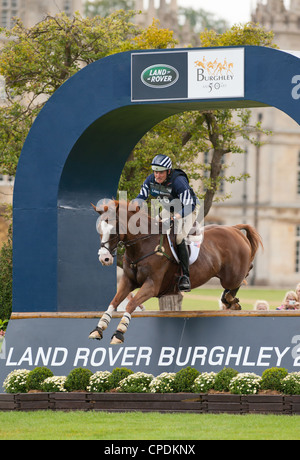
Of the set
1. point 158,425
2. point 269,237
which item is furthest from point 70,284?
point 269,237

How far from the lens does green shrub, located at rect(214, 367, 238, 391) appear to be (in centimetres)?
1095

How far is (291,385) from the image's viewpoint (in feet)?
34.7

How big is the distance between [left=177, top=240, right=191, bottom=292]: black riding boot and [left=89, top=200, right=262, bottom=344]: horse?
0.38ft

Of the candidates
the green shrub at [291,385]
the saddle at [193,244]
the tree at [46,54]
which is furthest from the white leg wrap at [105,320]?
the tree at [46,54]

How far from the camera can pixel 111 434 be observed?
9.49 meters

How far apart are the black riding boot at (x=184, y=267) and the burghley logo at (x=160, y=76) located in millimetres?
2062

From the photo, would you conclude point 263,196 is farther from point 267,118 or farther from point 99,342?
point 99,342

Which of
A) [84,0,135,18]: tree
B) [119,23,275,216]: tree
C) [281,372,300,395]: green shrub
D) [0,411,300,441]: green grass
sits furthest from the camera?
[84,0,135,18]: tree

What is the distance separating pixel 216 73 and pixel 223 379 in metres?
3.81

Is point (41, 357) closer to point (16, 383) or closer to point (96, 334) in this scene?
point (16, 383)

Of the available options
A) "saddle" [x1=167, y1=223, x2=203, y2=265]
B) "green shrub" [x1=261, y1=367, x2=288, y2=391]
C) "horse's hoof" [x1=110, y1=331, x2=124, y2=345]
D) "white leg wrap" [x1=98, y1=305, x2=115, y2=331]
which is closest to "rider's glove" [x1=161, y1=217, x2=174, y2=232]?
"saddle" [x1=167, y1=223, x2=203, y2=265]

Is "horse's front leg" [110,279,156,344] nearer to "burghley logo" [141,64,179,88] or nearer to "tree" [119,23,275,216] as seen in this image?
"burghley logo" [141,64,179,88]

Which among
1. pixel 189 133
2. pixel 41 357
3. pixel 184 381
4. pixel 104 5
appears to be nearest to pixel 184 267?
pixel 184 381

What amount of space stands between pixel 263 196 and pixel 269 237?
7.85 feet
